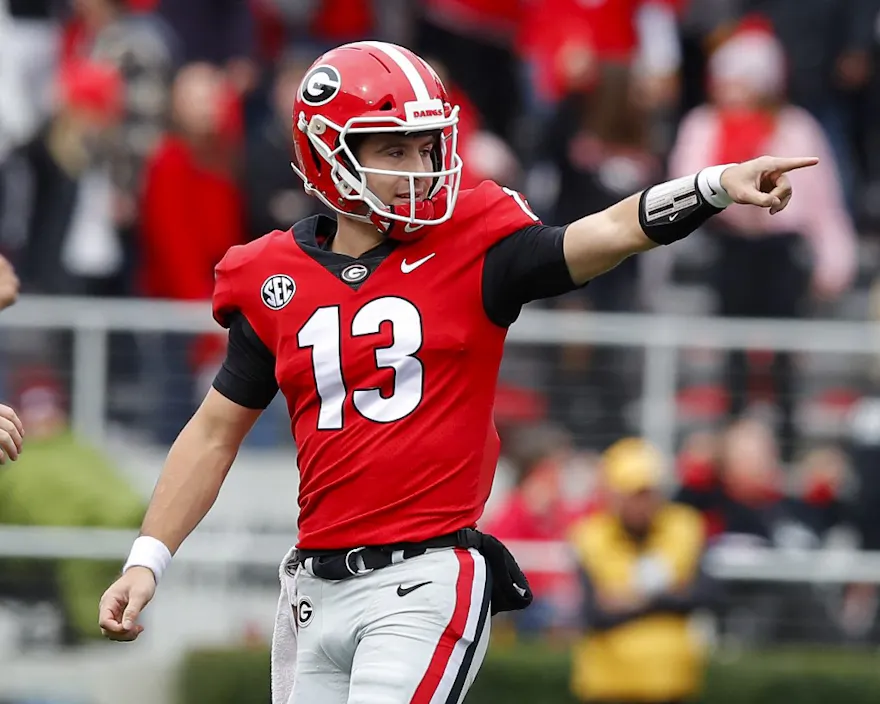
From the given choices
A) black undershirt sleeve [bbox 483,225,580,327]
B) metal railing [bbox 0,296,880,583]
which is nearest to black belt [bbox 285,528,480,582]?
black undershirt sleeve [bbox 483,225,580,327]

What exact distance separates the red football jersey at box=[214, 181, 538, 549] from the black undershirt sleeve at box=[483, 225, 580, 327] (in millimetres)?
29

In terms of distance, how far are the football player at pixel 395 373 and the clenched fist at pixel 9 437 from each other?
47 cm

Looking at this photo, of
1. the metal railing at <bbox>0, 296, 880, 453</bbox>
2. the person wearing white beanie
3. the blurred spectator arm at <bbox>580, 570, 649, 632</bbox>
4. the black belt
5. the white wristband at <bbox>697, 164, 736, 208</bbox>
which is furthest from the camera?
the person wearing white beanie

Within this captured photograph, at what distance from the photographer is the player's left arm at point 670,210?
4.83 metres

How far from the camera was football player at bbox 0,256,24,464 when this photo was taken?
5328mm

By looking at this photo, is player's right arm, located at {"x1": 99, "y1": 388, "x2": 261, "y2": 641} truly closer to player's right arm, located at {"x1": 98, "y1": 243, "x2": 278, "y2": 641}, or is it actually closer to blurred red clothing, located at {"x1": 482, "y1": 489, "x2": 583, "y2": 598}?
player's right arm, located at {"x1": 98, "y1": 243, "x2": 278, "y2": 641}

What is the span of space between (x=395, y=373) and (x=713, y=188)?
1.00m

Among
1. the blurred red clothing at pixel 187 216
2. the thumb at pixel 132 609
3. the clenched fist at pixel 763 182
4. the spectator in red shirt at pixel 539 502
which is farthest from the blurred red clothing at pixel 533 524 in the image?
the clenched fist at pixel 763 182

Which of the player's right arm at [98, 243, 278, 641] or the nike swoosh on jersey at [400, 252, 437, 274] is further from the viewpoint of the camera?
the player's right arm at [98, 243, 278, 641]

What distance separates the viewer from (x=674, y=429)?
11.1 m

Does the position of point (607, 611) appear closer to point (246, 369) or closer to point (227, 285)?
point (246, 369)

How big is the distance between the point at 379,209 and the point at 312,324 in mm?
367

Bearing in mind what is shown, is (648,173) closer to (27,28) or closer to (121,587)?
(27,28)

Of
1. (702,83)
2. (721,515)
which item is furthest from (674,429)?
(702,83)
